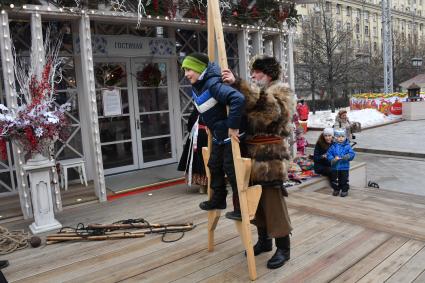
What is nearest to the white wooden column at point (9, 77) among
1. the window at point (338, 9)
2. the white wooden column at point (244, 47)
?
the white wooden column at point (244, 47)

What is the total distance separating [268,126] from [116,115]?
4.37 m

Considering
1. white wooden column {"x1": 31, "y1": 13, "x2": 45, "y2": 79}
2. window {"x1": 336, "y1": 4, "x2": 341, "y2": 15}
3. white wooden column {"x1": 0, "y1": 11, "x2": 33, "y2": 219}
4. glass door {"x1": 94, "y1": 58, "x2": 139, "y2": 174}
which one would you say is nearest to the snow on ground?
glass door {"x1": 94, "y1": 58, "x2": 139, "y2": 174}

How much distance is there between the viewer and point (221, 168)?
3127mm

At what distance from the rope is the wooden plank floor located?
4.5 inches

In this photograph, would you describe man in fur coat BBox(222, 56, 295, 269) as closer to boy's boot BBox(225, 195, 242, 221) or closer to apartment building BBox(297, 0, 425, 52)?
boy's boot BBox(225, 195, 242, 221)

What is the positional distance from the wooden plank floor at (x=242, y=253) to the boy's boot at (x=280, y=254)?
0.05m

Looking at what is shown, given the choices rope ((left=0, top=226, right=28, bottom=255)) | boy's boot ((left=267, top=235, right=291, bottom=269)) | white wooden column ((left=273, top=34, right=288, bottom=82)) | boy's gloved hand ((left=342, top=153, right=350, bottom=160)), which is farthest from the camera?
white wooden column ((left=273, top=34, right=288, bottom=82))

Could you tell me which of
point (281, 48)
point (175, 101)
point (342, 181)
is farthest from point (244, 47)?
point (342, 181)

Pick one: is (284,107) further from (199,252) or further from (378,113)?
(378,113)

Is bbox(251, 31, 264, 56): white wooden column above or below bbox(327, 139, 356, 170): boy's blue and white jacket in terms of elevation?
above

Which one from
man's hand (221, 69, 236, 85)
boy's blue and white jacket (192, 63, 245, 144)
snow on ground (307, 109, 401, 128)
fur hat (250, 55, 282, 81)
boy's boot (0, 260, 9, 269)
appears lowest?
boy's boot (0, 260, 9, 269)

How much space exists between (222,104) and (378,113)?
1676 cm

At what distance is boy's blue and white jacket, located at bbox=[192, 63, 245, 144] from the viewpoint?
2.77 m

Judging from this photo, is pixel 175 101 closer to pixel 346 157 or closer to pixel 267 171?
pixel 346 157
